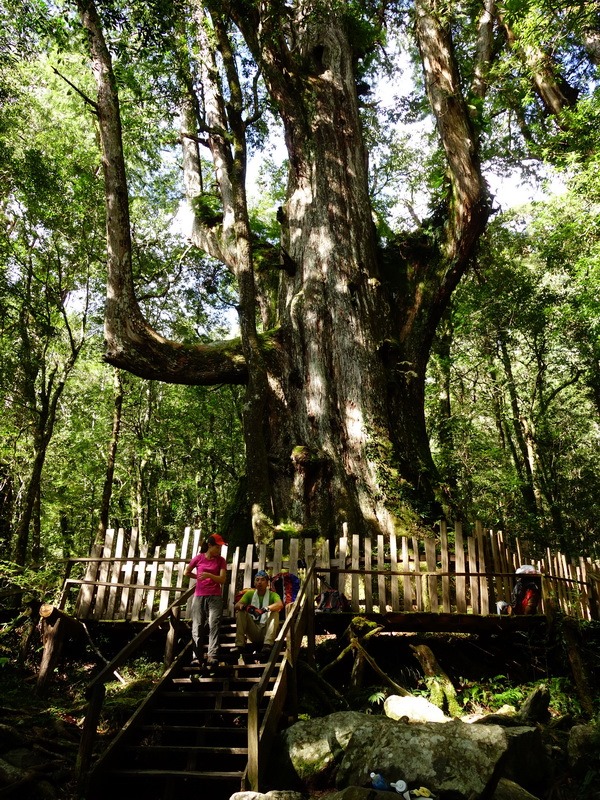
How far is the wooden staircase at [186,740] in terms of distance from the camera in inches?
172

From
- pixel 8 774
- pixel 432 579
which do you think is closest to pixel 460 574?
pixel 432 579

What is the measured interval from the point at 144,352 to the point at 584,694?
844cm

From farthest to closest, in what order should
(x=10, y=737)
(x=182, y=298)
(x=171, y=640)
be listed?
1. (x=182, y=298)
2. (x=171, y=640)
3. (x=10, y=737)

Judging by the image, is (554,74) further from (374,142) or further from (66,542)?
(66,542)

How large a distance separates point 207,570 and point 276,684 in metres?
1.74

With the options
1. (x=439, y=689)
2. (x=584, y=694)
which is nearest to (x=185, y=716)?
(x=439, y=689)

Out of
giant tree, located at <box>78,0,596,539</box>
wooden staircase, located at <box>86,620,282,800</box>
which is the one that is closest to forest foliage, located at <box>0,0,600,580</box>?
giant tree, located at <box>78,0,596,539</box>

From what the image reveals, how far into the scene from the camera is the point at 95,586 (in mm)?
8281

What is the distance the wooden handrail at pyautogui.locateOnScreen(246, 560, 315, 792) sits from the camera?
4.05 metres

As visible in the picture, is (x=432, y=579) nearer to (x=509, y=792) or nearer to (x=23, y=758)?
(x=509, y=792)

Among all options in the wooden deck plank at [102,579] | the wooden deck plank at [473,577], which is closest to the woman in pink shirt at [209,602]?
the wooden deck plank at [102,579]

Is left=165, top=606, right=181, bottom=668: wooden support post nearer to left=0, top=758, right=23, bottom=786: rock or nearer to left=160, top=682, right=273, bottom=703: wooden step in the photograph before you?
left=160, top=682, right=273, bottom=703: wooden step

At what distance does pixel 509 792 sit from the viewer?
3.92 metres

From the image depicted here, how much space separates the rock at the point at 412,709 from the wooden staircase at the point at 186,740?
1227 millimetres
